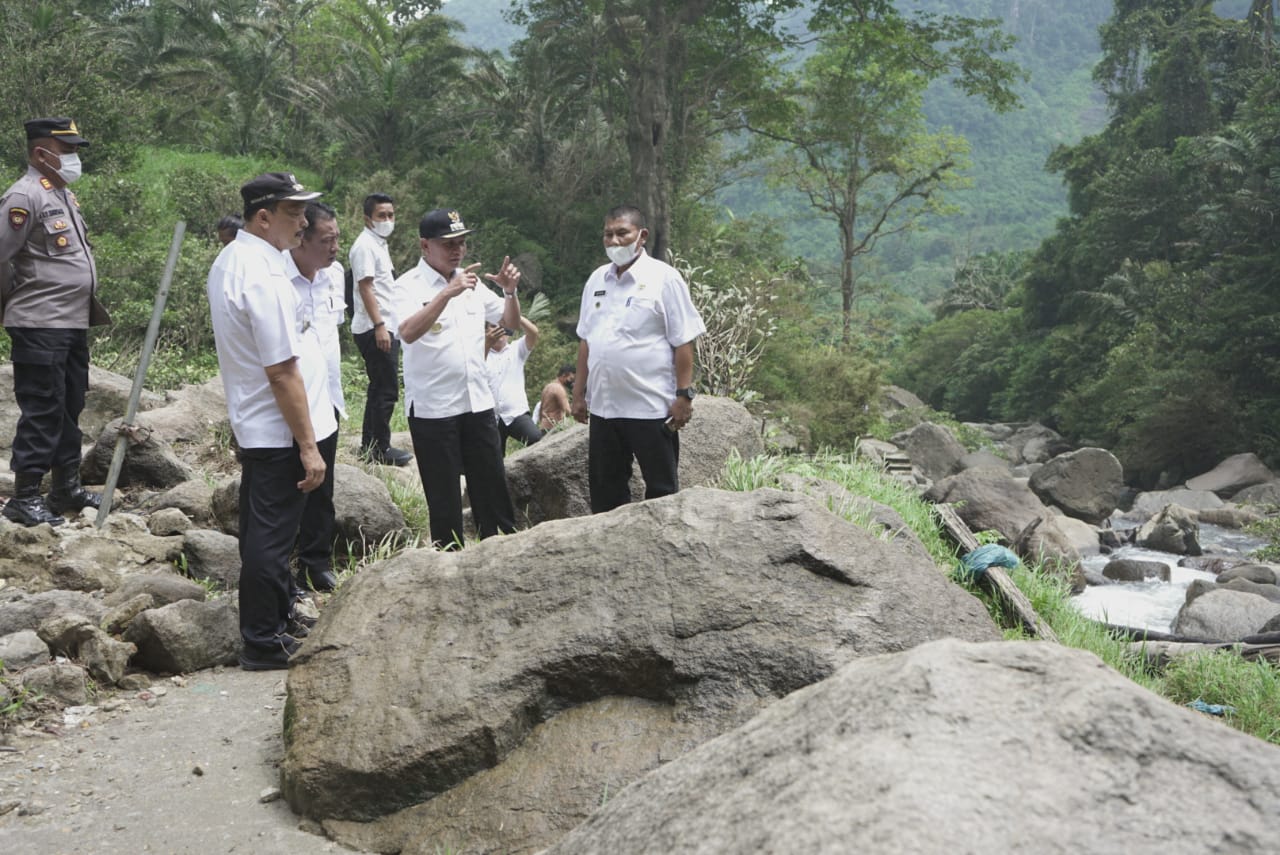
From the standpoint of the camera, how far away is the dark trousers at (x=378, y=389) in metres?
8.78

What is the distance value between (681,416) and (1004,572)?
2520 millimetres

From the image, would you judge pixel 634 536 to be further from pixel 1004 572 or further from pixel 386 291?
pixel 386 291

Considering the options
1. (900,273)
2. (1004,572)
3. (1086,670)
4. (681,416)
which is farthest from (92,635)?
(900,273)

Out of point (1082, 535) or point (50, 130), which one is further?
point (1082, 535)

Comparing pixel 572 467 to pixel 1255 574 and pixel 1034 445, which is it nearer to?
pixel 1255 574

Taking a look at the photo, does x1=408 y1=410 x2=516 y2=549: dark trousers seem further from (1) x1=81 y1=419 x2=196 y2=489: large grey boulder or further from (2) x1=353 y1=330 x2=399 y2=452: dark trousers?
(2) x1=353 y1=330 x2=399 y2=452: dark trousers

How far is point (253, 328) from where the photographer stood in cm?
456

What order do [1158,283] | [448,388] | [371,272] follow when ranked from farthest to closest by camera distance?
[1158,283]
[371,272]
[448,388]

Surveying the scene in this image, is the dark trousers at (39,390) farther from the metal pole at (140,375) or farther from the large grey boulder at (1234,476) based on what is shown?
the large grey boulder at (1234,476)

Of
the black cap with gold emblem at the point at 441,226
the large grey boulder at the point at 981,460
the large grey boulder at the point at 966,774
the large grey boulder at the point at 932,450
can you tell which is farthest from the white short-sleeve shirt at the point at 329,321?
the large grey boulder at the point at 981,460

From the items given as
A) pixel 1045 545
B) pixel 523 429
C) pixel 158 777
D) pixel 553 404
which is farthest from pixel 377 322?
pixel 1045 545

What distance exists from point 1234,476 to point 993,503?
13780mm

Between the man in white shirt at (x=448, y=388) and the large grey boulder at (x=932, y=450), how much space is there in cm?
1805

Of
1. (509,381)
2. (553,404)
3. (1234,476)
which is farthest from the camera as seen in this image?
(1234,476)
